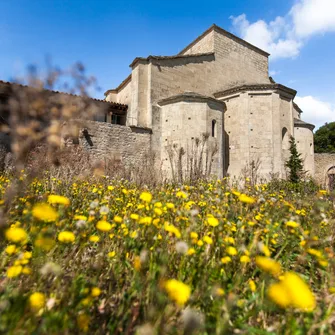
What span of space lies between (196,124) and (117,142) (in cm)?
460

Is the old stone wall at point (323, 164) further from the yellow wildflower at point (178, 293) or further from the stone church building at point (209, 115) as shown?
the yellow wildflower at point (178, 293)

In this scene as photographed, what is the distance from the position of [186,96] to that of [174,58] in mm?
3689

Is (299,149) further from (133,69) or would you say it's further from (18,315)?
(18,315)

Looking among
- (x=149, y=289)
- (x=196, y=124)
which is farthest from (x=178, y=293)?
(x=196, y=124)

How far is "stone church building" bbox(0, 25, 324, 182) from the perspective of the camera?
12.6 m

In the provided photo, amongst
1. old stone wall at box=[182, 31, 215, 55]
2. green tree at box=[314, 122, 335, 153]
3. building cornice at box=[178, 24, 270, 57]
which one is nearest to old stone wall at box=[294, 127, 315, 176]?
building cornice at box=[178, 24, 270, 57]

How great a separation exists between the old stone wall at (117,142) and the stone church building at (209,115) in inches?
20.5

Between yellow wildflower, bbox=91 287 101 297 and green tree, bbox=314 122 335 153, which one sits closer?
yellow wildflower, bbox=91 287 101 297

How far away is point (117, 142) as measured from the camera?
1266cm

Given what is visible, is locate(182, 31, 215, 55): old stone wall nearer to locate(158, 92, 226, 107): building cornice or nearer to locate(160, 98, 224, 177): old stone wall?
locate(158, 92, 226, 107): building cornice

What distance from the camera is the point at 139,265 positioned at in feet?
Result: 4.21

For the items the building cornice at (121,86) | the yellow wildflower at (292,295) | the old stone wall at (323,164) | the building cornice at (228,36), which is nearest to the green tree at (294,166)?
the old stone wall at (323,164)

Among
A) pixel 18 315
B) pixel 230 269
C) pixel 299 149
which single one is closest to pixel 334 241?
pixel 230 269

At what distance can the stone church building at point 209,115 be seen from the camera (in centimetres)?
1289
